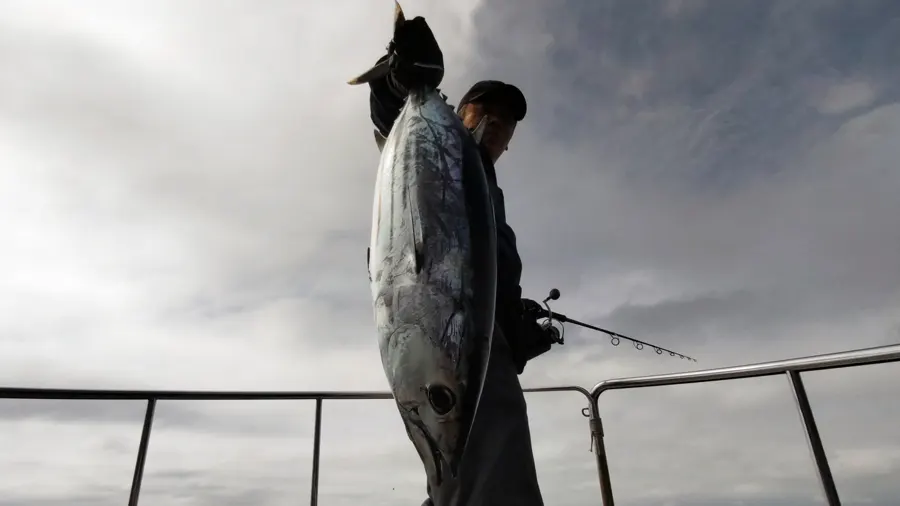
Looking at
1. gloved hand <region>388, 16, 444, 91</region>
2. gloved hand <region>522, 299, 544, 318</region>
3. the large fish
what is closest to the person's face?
gloved hand <region>388, 16, 444, 91</region>

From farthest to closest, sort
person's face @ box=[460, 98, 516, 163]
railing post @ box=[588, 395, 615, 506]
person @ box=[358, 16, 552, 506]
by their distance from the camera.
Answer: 1. railing post @ box=[588, 395, 615, 506]
2. person's face @ box=[460, 98, 516, 163]
3. person @ box=[358, 16, 552, 506]

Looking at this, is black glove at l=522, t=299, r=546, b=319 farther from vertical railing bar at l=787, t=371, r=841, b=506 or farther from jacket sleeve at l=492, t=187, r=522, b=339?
vertical railing bar at l=787, t=371, r=841, b=506

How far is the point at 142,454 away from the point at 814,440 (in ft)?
13.3

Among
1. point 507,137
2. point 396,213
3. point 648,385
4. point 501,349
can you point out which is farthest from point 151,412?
point 648,385

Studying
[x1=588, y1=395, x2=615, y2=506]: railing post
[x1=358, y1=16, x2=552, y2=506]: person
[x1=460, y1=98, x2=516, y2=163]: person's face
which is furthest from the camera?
→ [x1=588, y1=395, x2=615, y2=506]: railing post

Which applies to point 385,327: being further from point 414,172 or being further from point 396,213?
point 414,172

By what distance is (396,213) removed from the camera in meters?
1.40

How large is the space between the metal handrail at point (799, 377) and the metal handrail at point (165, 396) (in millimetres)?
584

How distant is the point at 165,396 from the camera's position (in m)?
3.18

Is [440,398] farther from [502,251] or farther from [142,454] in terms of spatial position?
[142,454]

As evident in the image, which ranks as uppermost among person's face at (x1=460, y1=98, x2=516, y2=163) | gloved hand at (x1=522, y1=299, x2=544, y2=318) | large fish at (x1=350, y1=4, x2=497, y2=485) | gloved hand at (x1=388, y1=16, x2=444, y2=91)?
person's face at (x1=460, y1=98, x2=516, y2=163)

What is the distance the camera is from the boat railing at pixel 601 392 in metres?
2.46

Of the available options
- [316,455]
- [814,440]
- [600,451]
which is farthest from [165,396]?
[814,440]

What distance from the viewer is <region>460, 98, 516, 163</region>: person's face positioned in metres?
2.59
